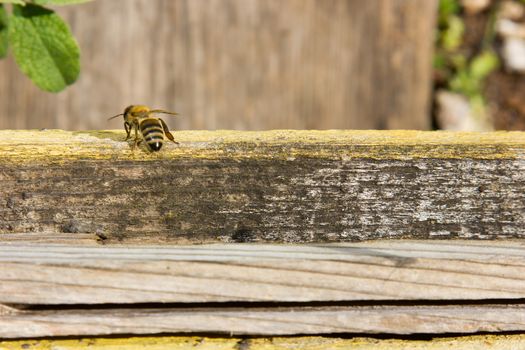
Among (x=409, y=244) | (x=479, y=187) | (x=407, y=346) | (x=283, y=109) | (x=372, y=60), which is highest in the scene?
(x=372, y=60)

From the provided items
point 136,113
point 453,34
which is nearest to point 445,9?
point 453,34

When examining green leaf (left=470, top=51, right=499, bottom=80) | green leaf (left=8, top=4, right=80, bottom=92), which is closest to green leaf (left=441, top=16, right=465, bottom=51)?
green leaf (left=470, top=51, right=499, bottom=80)

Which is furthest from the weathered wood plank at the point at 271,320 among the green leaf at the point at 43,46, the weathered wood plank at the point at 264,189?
the green leaf at the point at 43,46

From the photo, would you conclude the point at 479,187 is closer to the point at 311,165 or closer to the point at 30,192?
the point at 311,165

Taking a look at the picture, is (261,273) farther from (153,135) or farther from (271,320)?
(153,135)

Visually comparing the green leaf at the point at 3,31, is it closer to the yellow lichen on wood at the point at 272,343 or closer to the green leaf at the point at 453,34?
the yellow lichen on wood at the point at 272,343

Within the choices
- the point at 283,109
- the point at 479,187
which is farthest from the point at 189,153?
the point at 283,109
